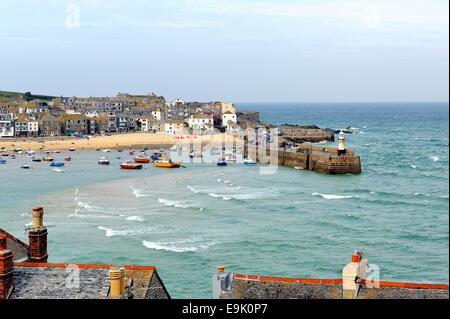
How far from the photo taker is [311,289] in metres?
16.5

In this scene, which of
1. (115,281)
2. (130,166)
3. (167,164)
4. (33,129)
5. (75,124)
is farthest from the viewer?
(75,124)

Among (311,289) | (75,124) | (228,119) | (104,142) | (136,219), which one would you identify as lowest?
(136,219)

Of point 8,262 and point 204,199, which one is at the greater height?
point 8,262

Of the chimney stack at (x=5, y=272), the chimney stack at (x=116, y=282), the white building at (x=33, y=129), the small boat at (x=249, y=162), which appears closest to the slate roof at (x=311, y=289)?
the chimney stack at (x=116, y=282)

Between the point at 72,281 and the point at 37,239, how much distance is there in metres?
4.43

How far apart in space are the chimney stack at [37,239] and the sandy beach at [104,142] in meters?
102

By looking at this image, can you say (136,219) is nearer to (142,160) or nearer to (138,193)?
(138,193)

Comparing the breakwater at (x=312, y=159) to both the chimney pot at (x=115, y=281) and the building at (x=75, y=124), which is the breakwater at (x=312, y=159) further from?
the chimney pot at (x=115, y=281)

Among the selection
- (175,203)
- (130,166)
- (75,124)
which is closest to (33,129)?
(75,124)

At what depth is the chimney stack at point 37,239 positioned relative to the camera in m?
20.2

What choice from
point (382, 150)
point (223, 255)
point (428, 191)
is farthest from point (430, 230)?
point (382, 150)

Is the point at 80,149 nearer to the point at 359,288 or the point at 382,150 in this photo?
the point at 382,150

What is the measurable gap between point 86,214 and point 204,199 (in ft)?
38.9
